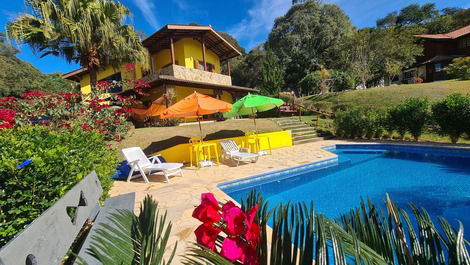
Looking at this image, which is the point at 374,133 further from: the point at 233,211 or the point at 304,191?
the point at 233,211

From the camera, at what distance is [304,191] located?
595 centimetres

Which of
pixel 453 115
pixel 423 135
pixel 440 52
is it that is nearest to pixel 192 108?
pixel 453 115

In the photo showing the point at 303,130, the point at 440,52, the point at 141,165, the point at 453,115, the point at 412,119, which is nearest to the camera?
the point at 141,165

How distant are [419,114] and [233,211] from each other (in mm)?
12183

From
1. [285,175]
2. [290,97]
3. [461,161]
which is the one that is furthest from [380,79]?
[285,175]

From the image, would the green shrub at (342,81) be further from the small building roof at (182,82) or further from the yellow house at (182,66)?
the small building roof at (182,82)

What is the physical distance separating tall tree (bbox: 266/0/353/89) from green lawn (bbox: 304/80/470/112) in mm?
11527

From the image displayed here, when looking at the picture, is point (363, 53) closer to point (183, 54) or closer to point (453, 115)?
point (453, 115)

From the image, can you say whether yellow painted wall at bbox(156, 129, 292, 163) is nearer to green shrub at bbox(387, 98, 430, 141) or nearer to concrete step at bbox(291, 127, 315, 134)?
concrete step at bbox(291, 127, 315, 134)

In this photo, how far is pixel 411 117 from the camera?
9.68 meters

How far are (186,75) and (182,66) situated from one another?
1.03 m

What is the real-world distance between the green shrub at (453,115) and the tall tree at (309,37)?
984 inches

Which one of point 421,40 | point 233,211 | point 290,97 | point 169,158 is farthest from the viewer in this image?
point 421,40

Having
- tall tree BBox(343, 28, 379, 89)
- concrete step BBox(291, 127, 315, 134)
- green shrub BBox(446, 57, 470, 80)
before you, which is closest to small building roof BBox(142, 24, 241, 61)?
concrete step BBox(291, 127, 315, 134)
